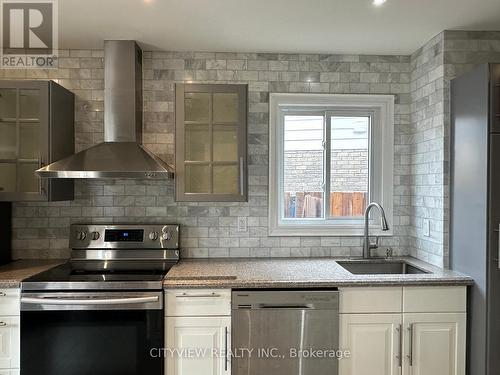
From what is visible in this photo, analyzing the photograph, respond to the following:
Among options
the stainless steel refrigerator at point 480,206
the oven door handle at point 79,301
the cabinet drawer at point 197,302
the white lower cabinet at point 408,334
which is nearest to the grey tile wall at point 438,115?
the stainless steel refrigerator at point 480,206

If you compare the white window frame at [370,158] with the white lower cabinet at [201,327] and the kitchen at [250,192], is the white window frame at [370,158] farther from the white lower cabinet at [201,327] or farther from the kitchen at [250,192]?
the white lower cabinet at [201,327]

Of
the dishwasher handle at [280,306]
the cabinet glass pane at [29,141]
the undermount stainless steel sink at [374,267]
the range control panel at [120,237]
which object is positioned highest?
the cabinet glass pane at [29,141]

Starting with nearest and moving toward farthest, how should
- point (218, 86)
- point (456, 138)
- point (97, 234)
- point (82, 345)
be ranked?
point (82, 345) → point (456, 138) → point (218, 86) → point (97, 234)

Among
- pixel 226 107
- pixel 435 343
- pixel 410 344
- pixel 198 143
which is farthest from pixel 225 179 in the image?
pixel 435 343

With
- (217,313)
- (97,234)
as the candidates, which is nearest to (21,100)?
(97,234)

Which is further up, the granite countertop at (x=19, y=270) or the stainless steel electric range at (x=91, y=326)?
the granite countertop at (x=19, y=270)

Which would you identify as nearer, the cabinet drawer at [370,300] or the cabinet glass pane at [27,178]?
the cabinet drawer at [370,300]

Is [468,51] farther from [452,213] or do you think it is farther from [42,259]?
[42,259]

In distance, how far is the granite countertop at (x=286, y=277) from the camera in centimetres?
220

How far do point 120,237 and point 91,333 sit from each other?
Result: 0.77 m

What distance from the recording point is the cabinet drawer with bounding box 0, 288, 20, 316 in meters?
2.16

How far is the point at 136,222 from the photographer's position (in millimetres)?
2820

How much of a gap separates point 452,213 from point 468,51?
1.08 meters

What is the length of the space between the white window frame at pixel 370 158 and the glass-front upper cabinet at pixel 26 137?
154 cm
